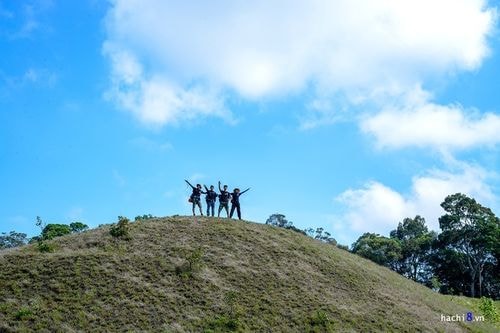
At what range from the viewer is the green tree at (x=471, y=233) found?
57.9 m

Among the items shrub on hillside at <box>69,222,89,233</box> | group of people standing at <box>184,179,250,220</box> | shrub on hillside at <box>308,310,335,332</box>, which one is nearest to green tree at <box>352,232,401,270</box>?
shrub on hillside at <box>69,222,89,233</box>

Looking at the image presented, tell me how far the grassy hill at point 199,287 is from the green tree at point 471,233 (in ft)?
113

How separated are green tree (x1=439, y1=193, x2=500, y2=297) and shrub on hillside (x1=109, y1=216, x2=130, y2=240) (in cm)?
4590

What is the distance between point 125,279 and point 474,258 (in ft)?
173

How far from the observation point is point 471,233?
5953 cm

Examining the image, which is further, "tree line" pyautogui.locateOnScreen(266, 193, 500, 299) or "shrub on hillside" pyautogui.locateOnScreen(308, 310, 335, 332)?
"tree line" pyautogui.locateOnScreen(266, 193, 500, 299)

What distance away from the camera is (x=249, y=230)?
90.3 feet

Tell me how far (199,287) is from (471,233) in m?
47.9

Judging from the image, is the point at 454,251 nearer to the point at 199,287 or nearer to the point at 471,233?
the point at 471,233

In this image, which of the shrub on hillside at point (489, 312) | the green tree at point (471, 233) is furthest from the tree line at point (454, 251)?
the shrub on hillside at point (489, 312)

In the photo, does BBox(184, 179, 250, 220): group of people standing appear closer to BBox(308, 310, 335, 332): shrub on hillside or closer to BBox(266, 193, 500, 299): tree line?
BBox(308, 310, 335, 332): shrub on hillside

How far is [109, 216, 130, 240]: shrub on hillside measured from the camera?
78.3 feet

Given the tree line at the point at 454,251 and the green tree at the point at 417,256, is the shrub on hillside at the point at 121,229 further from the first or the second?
the green tree at the point at 417,256

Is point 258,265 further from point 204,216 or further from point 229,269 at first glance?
point 204,216
